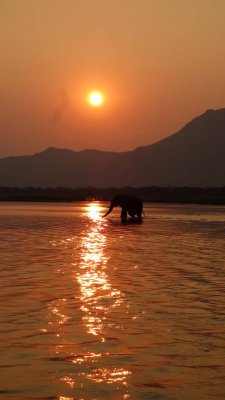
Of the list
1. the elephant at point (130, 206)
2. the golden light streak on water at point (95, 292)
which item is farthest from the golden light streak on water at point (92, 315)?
the elephant at point (130, 206)

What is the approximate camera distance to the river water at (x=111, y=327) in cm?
738

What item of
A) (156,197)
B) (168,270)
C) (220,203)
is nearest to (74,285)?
(168,270)

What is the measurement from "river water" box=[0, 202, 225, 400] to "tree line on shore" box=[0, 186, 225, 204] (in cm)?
8169

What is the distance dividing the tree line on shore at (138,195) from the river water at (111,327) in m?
81.7

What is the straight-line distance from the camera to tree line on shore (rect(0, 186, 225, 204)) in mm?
106938

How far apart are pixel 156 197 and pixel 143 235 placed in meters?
86.8

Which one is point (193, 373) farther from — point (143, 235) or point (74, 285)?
point (143, 235)

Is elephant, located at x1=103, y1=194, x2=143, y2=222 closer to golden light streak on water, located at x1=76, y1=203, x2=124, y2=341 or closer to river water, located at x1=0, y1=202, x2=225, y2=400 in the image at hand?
golden light streak on water, located at x1=76, y1=203, x2=124, y2=341

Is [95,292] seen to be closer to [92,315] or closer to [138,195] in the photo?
[92,315]

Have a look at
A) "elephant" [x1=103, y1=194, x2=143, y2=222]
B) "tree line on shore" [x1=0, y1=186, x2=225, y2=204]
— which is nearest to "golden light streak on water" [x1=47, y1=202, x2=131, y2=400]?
"elephant" [x1=103, y1=194, x2=143, y2=222]

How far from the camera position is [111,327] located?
9977mm

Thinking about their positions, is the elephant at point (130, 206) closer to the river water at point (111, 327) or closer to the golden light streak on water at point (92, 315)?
the golden light streak on water at point (92, 315)

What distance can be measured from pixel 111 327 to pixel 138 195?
114 meters

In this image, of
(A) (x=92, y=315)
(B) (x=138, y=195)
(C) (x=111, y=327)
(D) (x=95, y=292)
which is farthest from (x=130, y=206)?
(B) (x=138, y=195)
